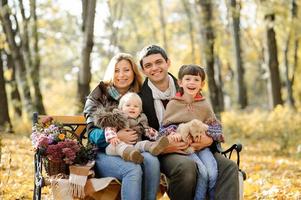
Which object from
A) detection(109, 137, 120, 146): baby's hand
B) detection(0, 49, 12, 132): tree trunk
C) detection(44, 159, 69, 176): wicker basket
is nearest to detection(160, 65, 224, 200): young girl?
detection(109, 137, 120, 146): baby's hand

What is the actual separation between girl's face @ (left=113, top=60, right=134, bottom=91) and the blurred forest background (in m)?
1.30

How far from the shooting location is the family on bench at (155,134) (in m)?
4.09

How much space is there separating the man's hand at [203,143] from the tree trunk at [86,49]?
14.4 feet

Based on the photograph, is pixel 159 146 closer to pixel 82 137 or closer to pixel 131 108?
pixel 131 108

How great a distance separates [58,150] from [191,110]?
1128 mm

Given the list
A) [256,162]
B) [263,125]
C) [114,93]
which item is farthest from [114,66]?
[263,125]

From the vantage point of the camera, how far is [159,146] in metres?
4.06

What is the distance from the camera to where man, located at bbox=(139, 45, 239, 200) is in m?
4.12

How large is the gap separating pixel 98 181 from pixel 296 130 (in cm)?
803

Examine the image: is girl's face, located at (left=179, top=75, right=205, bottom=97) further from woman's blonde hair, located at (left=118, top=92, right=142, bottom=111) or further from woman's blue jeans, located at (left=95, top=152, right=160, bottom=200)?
woman's blue jeans, located at (left=95, top=152, right=160, bottom=200)

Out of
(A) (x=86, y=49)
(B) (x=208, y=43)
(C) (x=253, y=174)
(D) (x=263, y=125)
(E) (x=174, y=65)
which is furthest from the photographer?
(E) (x=174, y=65)

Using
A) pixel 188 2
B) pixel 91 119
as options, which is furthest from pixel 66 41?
pixel 91 119

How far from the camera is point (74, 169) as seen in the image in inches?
160

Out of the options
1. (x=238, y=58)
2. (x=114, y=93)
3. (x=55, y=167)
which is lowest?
(x=55, y=167)
